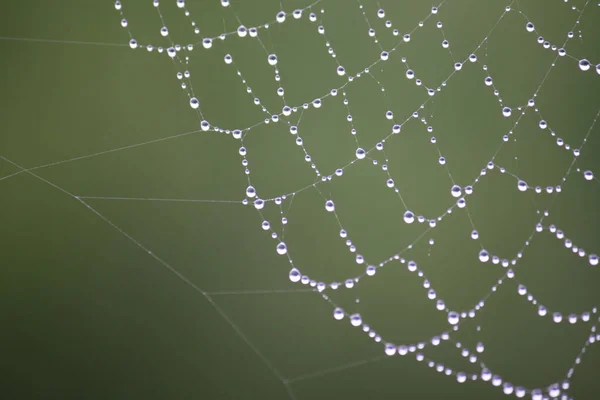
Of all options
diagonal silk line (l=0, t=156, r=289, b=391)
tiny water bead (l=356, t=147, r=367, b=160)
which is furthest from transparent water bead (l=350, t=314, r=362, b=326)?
diagonal silk line (l=0, t=156, r=289, b=391)

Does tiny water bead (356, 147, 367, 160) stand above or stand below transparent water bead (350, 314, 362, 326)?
above

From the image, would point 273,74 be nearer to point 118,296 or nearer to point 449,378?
point 118,296

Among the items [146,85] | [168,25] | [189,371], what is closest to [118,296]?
[189,371]

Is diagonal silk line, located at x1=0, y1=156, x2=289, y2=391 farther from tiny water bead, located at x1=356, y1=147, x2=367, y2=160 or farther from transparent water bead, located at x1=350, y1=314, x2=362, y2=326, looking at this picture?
tiny water bead, located at x1=356, y1=147, x2=367, y2=160

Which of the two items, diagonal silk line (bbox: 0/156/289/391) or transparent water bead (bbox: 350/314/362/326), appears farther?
diagonal silk line (bbox: 0/156/289/391)

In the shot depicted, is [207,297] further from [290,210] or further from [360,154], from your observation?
[360,154]

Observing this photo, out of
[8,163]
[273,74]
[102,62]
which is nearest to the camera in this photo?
[8,163]

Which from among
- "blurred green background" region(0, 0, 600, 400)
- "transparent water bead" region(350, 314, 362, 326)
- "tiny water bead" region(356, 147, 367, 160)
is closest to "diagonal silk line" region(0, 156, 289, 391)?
"blurred green background" region(0, 0, 600, 400)

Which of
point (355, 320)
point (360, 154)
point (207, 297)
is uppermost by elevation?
point (360, 154)

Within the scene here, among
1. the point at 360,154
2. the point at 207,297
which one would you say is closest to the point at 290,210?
the point at 207,297
